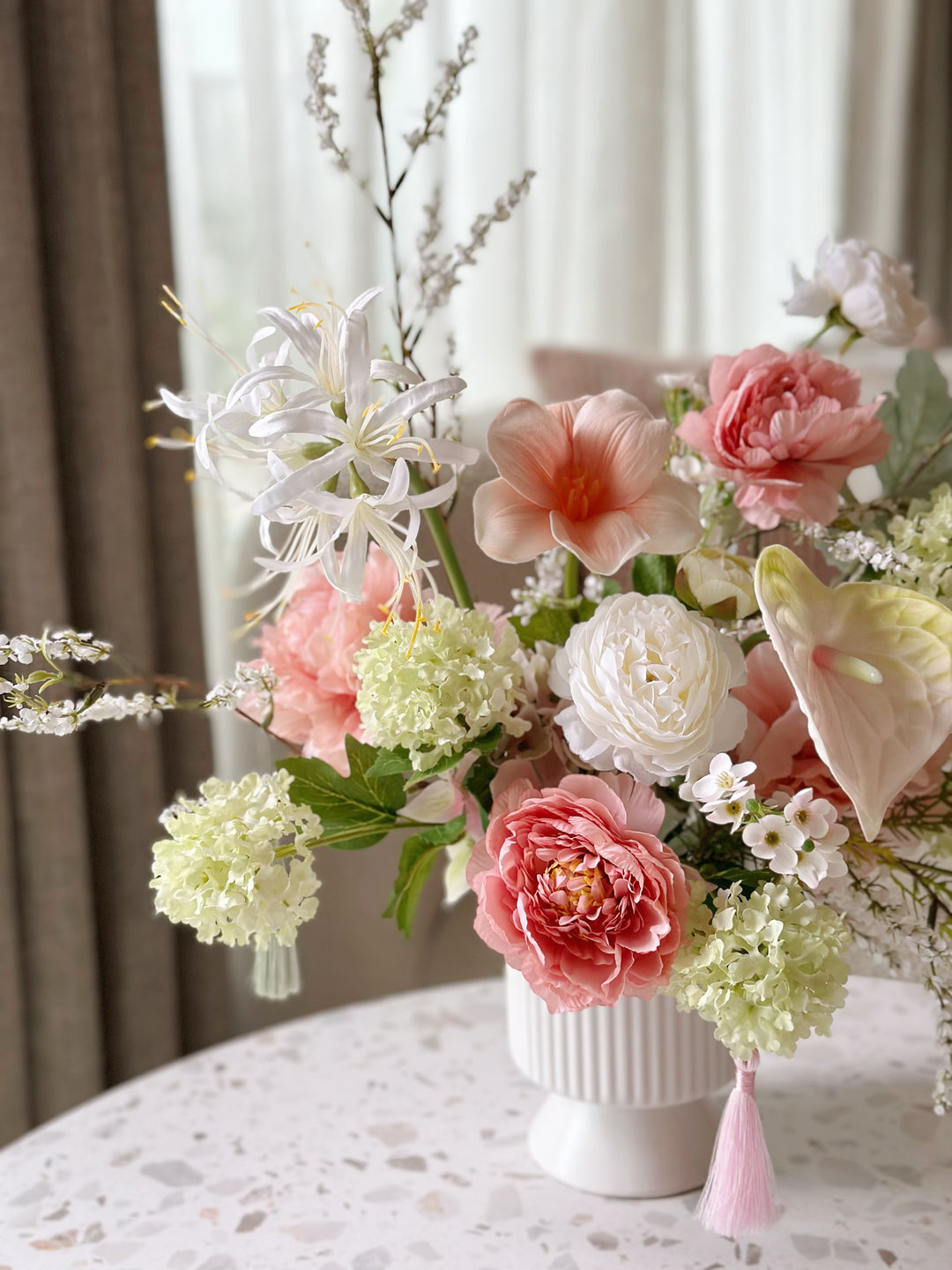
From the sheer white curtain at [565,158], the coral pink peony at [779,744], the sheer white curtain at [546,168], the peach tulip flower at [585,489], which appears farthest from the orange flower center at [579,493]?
the sheer white curtain at [565,158]

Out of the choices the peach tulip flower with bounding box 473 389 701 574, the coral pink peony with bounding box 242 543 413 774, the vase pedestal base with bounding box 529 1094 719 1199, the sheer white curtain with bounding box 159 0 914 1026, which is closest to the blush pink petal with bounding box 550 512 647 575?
the peach tulip flower with bounding box 473 389 701 574

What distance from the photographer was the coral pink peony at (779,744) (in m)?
0.59

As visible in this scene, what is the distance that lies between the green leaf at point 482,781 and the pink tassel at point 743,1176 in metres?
0.18

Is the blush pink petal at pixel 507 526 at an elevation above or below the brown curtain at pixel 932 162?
below

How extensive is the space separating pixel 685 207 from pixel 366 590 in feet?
5.03

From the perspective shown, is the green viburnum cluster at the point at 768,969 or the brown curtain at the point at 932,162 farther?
the brown curtain at the point at 932,162

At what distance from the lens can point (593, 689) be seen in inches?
21.0

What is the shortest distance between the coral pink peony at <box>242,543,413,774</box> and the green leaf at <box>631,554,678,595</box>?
118mm

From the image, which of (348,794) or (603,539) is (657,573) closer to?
(603,539)

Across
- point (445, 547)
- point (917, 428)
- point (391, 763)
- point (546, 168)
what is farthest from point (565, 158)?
point (391, 763)

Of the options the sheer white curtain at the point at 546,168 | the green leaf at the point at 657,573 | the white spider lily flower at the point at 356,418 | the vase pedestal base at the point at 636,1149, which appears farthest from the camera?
the sheer white curtain at the point at 546,168

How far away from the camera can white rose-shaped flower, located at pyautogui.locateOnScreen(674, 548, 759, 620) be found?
1.87 feet

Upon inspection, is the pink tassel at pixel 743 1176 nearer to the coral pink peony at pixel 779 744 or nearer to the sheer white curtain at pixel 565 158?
the coral pink peony at pixel 779 744

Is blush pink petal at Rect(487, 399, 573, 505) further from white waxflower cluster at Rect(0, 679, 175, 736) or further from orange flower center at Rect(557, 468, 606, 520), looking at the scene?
white waxflower cluster at Rect(0, 679, 175, 736)
